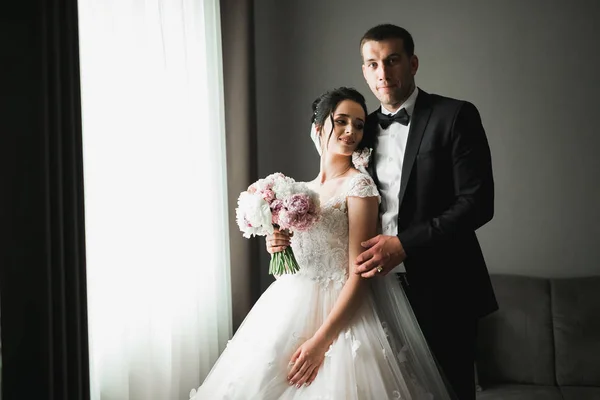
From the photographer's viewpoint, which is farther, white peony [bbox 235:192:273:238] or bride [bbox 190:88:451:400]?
white peony [bbox 235:192:273:238]

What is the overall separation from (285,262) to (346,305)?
0.90 ft

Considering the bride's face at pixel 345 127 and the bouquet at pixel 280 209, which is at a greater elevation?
the bride's face at pixel 345 127

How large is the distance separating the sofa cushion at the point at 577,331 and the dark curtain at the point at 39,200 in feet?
7.71

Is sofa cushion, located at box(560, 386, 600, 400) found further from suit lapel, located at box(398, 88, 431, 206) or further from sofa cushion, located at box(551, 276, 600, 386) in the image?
suit lapel, located at box(398, 88, 431, 206)

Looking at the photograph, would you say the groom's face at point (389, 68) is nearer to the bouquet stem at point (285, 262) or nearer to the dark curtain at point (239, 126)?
the bouquet stem at point (285, 262)

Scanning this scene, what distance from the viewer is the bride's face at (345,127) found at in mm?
2047

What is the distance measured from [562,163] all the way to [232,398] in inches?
92.3

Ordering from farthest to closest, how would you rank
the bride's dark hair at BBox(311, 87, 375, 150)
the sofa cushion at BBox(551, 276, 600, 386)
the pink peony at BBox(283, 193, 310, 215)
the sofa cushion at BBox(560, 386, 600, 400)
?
the sofa cushion at BBox(551, 276, 600, 386) < the sofa cushion at BBox(560, 386, 600, 400) < the bride's dark hair at BBox(311, 87, 375, 150) < the pink peony at BBox(283, 193, 310, 215)

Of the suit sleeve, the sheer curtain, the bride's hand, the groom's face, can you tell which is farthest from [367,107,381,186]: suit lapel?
the sheer curtain

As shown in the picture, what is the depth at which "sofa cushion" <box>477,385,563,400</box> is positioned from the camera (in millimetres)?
2719

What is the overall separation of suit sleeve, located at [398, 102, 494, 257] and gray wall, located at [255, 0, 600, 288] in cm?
141

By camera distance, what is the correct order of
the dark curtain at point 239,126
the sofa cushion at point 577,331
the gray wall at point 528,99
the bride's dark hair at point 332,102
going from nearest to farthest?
the bride's dark hair at point 332,102, the sofa cushion at point 577,331, the dark curtain at point 239,126, the gray wall at point 528,99

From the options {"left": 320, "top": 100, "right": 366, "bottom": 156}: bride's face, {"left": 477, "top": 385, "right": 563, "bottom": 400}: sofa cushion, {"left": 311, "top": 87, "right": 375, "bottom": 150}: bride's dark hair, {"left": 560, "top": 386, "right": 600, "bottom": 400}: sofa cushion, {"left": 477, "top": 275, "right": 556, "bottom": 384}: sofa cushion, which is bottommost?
{"left": 560, "top": 386, "right": 600, "bottom": 400}: sofa cushion

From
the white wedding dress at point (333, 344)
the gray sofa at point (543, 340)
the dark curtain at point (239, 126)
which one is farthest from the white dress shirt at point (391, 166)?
the gray sofa at point (543, 340)
